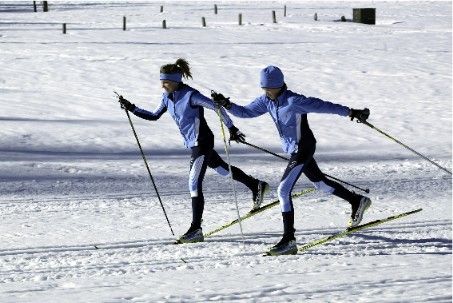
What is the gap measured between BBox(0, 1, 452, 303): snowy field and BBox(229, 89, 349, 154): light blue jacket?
103 cm

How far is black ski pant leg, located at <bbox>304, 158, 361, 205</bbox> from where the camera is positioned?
879 cm

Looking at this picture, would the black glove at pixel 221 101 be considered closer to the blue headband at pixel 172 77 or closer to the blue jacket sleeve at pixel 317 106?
the blue headband at pixel 172 77

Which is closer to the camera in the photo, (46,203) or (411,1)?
(46,203)

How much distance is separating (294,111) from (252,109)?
1.56ft

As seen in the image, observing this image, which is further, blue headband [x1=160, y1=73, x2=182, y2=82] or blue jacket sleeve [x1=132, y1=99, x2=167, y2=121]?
blue jacket sleeve [x1=132, y1=99, x2=167, y2=121]

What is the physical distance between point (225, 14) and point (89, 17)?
30.0 ft

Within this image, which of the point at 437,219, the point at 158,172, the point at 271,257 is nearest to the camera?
the point at 271,257

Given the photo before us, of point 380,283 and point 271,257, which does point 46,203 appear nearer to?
point 271,257

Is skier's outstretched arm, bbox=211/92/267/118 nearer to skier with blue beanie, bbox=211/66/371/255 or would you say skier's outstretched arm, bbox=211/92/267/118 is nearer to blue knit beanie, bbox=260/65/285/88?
skier with blue beanie, bbox=211/66/371/255

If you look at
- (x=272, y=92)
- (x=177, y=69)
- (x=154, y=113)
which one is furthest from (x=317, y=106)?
(x=154, y=113)

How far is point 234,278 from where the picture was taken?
23.9 feet

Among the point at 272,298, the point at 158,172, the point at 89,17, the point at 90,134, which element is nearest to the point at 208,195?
the point at 158,172

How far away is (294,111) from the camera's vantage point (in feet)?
27.5

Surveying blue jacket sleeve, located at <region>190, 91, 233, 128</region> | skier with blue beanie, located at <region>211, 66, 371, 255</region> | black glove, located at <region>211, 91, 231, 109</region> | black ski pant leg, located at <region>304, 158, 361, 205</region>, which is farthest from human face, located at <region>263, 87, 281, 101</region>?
black ski pant leg, located at <region>304, 158, 361, 205</region>
